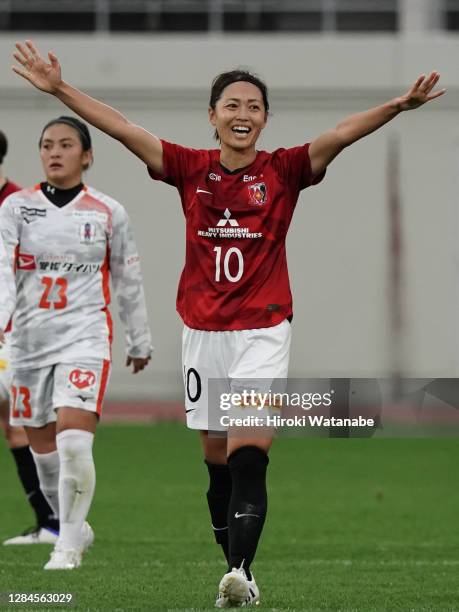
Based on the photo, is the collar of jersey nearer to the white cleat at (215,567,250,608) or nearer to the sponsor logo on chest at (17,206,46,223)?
the sponsor logo on chest at (17,206,46,223)

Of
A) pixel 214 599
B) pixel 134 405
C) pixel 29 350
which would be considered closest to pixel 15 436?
pixel 29 350

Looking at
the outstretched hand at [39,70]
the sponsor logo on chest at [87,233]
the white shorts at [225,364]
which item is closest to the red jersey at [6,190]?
the sponsor logo on chest at [87,233]

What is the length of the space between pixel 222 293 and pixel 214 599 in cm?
121

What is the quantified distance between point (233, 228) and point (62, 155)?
205 cm

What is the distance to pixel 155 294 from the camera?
2334 centimetres

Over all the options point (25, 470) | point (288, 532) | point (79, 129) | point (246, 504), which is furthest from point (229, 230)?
point (288, 532)

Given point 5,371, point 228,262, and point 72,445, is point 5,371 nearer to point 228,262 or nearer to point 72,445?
point 72,445

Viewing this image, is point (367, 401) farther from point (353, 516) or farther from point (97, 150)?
point (97, 150)

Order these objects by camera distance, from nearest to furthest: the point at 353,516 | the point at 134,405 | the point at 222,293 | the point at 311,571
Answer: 1. the point at 222,293
2. the point at 311,571
3. the point at 353,516
4. the point at 134,405

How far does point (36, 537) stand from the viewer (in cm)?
836

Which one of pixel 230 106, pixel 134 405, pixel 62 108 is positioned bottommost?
pixel 134 405

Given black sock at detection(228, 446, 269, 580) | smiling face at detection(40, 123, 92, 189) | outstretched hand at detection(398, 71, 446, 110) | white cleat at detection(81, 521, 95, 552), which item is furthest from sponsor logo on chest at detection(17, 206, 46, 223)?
outstretched hand at detection(398, 71, 446, 110)

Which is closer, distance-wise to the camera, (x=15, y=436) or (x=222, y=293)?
(x=222, y=293)

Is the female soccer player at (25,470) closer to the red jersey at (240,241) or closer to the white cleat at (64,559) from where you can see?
the white cleat at (64,559)
